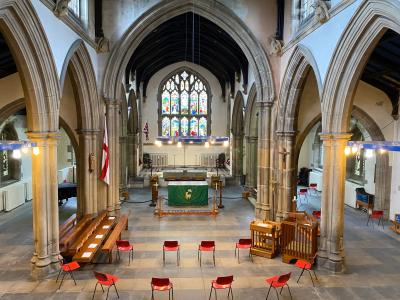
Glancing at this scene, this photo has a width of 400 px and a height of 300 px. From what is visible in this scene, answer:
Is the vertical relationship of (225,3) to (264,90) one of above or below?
above

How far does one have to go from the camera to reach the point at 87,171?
12.6 meters

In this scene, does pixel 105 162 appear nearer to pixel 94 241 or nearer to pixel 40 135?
pixel 94 241

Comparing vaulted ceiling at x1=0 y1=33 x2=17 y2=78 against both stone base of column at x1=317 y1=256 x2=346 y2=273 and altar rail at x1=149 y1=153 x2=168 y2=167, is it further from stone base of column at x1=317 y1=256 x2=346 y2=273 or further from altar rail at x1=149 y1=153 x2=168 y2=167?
altar rail at x1=149 y1=153 x2=168 y2=167

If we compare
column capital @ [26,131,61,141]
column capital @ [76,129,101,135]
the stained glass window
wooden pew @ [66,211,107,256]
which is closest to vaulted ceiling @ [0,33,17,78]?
column capital @ [76,129,101,135]

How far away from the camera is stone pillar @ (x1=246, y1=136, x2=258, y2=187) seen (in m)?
19.7

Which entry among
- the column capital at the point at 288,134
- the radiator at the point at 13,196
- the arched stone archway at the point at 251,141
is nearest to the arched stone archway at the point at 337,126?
the column capital at the point at 288,134

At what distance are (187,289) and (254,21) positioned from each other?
388 inches

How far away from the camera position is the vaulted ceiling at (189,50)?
1725 centimetres

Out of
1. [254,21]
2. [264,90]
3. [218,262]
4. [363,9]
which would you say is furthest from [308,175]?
[363,9]

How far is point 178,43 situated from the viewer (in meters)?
20.9

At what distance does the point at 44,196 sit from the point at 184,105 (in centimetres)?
1882

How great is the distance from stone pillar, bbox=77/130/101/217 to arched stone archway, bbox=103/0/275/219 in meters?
0.94

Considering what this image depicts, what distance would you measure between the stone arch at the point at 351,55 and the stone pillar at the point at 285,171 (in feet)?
11.7

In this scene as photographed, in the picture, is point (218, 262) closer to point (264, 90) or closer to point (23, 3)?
point (264, 90)
